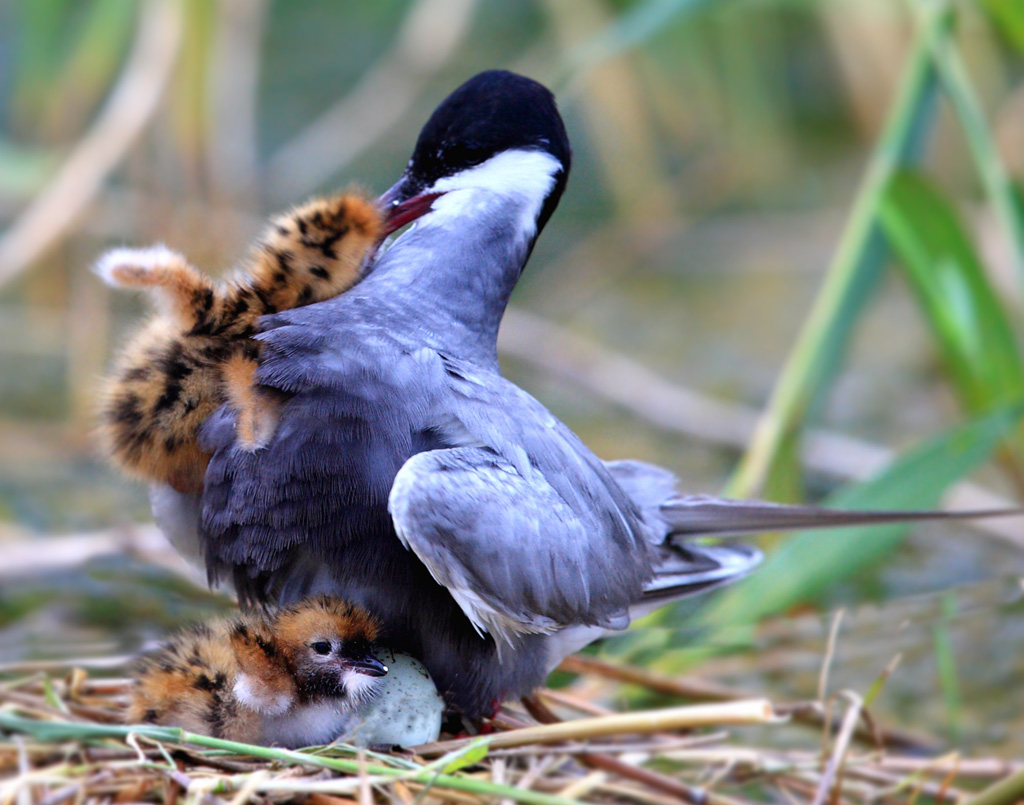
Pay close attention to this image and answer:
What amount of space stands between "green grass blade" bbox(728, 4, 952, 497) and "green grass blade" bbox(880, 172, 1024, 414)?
0.07 m

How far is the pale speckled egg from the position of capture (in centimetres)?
179

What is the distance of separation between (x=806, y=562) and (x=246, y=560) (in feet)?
3.93

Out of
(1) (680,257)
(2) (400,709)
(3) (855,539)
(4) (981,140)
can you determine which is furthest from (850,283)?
(1) (680,257)

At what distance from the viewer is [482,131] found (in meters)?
2.09

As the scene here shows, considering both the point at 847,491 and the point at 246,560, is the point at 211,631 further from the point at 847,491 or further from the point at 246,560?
the point at 847,491

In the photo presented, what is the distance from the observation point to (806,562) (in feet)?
8.00

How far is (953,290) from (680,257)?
2.69m

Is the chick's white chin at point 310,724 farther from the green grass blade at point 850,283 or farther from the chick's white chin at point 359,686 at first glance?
the green grass blade at point 850,283

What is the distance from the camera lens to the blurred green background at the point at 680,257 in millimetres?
2824

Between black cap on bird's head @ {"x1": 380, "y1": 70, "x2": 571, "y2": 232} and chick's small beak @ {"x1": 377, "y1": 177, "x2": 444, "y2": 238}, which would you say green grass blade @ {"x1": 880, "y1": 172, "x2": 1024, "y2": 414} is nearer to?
black cap on bird's head @ {"x1": 380, "y1": 70, "x2": 571, "y2": 232}

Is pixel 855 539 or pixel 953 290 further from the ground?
pixel 953 290

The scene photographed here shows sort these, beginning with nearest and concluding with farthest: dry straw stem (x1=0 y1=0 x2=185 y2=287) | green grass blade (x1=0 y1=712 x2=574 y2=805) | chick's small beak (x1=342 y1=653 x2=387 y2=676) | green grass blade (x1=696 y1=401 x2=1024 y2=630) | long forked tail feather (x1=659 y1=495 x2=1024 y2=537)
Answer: green grass blade (x1=0 y1=712 x2=574 y2=805) < chick's small beak (x1=342 y1=653 x2=387 y2=676) < long forked tail feather (x1=659 y1=495 x2=1024 y2=537) < green grass blade (x1=696 y1=401 x2=1024 y2=630) < dry straw stem (x1=0 y1=0 x2=185 y2=287)

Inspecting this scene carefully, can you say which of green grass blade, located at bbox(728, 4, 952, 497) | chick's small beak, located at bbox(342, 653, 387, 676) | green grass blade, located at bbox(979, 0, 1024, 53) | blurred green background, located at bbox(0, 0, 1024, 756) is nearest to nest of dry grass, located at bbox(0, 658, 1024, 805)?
chick's small beak, located at bbox(342, 653, 387, 676)

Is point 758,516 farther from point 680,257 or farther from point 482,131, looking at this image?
point 680,257
